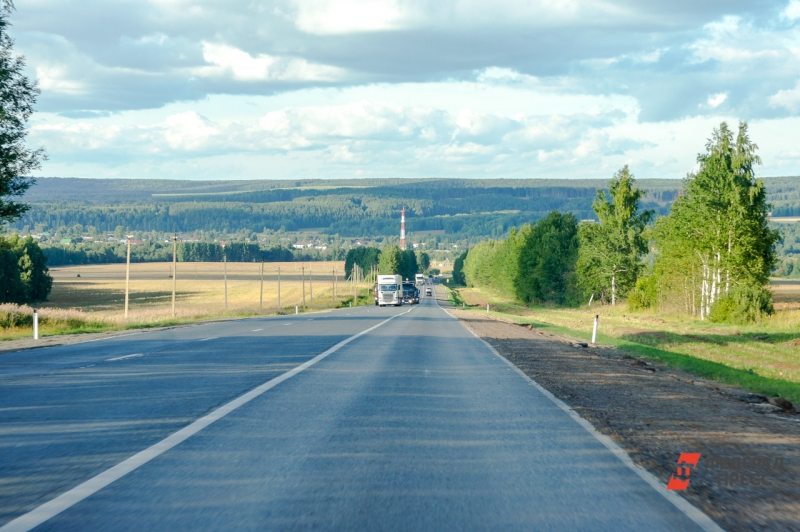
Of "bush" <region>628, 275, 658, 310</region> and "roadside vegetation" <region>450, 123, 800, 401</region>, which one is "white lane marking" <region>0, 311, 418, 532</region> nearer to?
"roadside vegetation" <region>450, 123, 800, 401</region>

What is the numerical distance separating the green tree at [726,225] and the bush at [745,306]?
129mm

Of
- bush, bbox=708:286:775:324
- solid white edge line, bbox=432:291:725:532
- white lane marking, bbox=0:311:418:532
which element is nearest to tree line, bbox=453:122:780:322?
bush, bbox=708:286:775:324

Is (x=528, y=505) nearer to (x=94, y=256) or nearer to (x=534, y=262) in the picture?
(x=534, y=262)

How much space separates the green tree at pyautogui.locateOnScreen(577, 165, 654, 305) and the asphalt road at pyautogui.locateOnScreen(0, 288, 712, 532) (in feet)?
194

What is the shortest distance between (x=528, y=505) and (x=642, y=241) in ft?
228

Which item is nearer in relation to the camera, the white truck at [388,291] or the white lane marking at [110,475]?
the white lane marking at [110,475]

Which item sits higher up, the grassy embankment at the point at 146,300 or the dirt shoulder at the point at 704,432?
the dirt shoulder at the point at 704,432

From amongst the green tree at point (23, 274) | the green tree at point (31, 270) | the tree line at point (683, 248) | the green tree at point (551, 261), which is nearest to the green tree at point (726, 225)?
the tree line at point (683, 248)

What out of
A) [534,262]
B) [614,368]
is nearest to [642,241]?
[534,262]

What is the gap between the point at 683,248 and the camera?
5400cm

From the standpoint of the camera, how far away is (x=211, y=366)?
15.7 meters

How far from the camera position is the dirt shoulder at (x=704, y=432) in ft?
20.6

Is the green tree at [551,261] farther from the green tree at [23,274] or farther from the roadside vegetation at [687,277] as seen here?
the green tree at [23,274]

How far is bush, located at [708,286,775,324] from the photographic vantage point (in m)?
43.2
